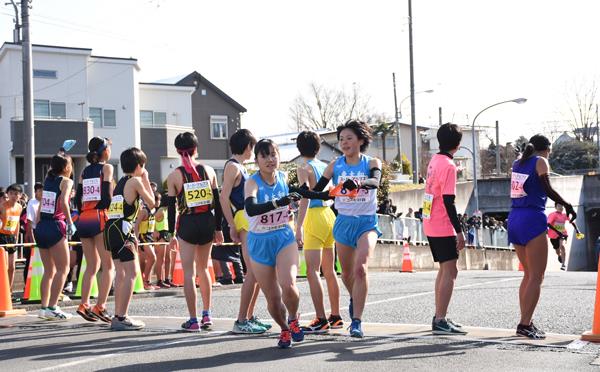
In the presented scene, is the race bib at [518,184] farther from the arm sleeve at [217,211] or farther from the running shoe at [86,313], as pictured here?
the running shoe at [86,313]

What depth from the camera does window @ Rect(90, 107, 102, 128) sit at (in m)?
46.4

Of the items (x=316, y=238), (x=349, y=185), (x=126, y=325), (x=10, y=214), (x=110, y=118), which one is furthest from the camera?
(x=110, y=118)

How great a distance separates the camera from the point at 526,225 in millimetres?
8445

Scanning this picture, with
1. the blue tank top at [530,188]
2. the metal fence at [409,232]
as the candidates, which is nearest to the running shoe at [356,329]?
the blue tank top at [530,188]

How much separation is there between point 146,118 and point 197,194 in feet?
137

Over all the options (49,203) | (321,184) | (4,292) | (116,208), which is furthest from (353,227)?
(4,292)

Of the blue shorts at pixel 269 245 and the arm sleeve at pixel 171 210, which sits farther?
the arm sleeve at pixel 171 210

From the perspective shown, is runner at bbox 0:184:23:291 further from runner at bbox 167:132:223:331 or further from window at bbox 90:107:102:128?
window at bbox 90:107:102:128

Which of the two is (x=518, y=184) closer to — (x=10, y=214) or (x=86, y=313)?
(x=86, y=313)

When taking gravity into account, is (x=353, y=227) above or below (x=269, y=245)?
above

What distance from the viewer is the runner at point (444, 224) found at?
28.0ft

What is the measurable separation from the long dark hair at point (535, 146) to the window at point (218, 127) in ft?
161

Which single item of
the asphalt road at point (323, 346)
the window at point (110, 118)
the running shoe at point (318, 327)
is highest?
the window at point (110, 118)

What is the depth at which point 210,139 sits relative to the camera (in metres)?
57.2
